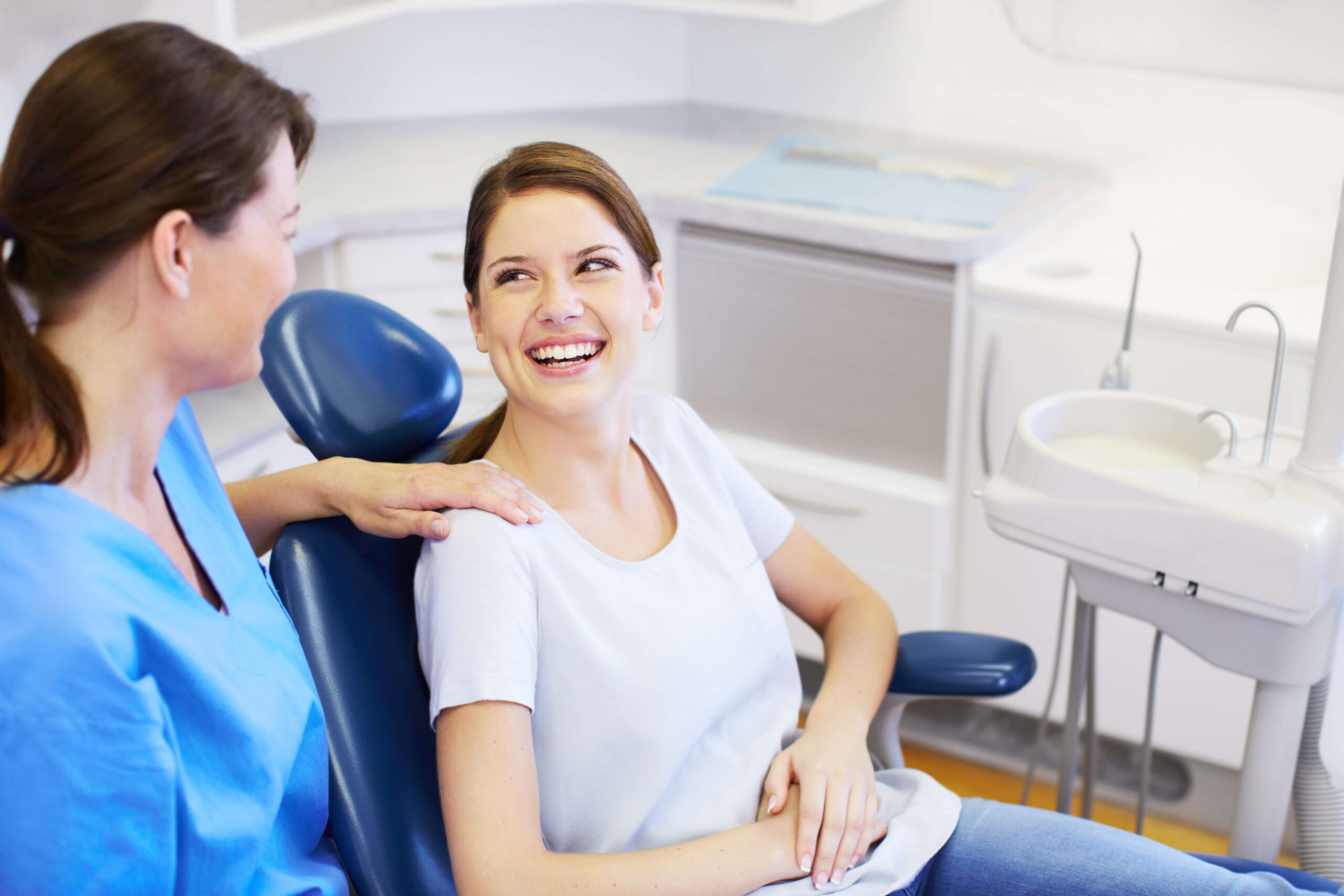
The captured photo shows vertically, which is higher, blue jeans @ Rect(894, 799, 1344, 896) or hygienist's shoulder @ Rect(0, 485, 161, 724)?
hygienist's shoulder @ Rect(0, 485, 161, 724)

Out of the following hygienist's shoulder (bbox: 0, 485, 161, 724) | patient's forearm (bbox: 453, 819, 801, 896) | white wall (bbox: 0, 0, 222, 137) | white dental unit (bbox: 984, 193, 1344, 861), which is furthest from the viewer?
white wall (bbox: 0, 0, 222, 137)

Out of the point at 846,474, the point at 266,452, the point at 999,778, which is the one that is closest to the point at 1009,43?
the point at 846,474

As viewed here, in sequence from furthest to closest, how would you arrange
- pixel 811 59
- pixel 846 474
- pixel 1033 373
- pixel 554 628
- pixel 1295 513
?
1. pixel 811 59
2. pixel 846 474
3. pixel 1033 373
4. pixel 1295 513
5. pixel 554 628

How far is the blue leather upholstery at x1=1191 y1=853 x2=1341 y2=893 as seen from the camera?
1.23m

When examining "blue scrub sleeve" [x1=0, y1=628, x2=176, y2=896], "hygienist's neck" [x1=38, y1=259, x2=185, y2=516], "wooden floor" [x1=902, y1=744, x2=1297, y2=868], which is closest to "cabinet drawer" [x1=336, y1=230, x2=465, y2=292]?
"wooden floor" [x1=902, y1=744, x2=1297, y2=868]

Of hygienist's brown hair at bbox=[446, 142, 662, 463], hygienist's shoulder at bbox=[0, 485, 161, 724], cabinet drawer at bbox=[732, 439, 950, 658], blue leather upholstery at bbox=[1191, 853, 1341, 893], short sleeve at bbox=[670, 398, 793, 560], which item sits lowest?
cabinet drawer at bbox=[732, 439, 950, 658]

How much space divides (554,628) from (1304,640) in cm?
77

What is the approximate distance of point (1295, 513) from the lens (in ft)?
4.11

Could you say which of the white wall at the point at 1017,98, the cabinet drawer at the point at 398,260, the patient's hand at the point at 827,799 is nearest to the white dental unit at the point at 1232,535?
the patient's hand at the point at 827,799

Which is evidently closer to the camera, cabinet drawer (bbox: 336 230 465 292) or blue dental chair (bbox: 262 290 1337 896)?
blue dental chair (bbox: 262 290 1337 896)

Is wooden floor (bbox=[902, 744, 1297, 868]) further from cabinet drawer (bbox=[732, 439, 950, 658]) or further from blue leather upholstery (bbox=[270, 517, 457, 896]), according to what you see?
blue leather upholstery (bbox=[270, 517, 457, 896])

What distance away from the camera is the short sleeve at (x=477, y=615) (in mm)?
1072

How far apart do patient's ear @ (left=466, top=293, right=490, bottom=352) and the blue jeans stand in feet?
2.06

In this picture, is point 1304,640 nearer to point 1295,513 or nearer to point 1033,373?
point 1295,513
